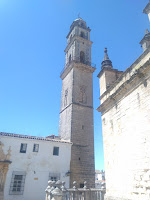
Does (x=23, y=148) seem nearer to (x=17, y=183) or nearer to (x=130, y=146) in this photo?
(x=17, y=183)

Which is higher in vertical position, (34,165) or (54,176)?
(34,165)

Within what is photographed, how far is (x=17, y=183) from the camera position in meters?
12.7

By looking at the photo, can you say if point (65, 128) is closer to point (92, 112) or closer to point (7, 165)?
point (92, 112)

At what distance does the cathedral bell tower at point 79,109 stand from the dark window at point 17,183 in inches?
178

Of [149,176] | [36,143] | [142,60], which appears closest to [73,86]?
[36,143]

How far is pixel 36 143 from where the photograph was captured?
14.5 metres

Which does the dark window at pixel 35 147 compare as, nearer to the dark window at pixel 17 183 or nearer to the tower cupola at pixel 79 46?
the dark window at pixel 17 183

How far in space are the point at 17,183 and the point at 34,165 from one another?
1.83 m

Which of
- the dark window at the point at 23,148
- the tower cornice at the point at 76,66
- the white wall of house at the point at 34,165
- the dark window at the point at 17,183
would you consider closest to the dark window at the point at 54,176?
the white wall of house at the point at 34,165

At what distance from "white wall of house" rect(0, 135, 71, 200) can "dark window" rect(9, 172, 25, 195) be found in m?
0.14

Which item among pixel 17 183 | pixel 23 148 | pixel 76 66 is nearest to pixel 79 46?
pixel 76 66

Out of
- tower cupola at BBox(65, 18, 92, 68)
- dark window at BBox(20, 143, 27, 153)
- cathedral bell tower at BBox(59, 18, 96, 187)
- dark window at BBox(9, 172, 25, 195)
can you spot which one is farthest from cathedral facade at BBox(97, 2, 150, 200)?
tower cupola at BBox(65, 18, 92, 68)

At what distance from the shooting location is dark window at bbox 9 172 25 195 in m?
12.4

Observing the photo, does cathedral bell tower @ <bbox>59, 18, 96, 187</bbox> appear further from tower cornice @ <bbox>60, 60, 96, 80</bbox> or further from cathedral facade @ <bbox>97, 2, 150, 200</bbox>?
cathedral facade @ <bbox>97, 2, 150, 200</bbox>
